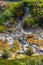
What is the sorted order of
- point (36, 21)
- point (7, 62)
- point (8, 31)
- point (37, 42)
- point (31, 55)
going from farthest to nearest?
point (36, 21) → point (8, 31) → point (37, 42) → point (31, 55) → point (7, 62)

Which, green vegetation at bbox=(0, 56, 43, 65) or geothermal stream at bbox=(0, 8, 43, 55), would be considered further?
geothermal stream at bbox=(0, 8, 43, 55)

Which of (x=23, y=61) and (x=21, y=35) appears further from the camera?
(x=21, y=35)

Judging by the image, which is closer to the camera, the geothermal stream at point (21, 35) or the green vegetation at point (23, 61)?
the green vegetation at point (23, 61)

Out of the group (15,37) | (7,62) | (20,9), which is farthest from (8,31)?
(7,62)

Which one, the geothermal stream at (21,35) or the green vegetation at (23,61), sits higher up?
the green vegetation at (23,61)

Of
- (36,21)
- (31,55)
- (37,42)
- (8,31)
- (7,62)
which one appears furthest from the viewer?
(36,21)

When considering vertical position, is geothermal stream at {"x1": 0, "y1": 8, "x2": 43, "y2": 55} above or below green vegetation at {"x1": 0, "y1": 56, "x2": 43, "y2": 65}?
below

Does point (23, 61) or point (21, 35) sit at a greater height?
point (23, 61)

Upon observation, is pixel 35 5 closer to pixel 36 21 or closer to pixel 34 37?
pixel 36 21

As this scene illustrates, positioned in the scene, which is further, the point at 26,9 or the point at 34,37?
the point at 26,9
